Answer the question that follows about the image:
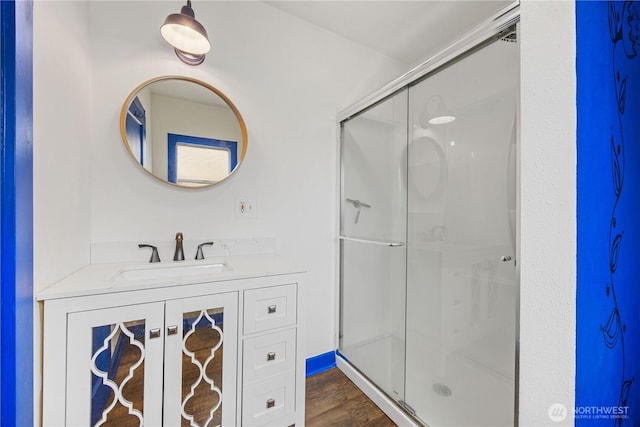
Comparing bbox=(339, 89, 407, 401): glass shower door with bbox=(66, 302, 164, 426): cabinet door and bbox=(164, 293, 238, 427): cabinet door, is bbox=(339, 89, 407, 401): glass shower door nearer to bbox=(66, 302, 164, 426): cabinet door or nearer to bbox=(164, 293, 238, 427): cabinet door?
bbox=(164, 293, 238, 427): cabinet door

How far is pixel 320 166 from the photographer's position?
192 centimetres

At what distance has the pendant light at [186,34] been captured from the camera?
122 centimetres

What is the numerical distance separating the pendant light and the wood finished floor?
2.10m

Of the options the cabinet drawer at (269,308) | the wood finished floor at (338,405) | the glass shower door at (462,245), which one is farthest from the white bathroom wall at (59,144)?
the glass shower door at (462,245)

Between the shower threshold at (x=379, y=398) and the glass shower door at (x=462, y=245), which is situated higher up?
the glass shower door at (x=462, y=245)

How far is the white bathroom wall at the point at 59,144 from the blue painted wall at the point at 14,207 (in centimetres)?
10

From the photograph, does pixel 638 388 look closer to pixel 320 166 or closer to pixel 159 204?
pixel 320 166

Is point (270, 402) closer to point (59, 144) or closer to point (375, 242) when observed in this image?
point (375, 242)

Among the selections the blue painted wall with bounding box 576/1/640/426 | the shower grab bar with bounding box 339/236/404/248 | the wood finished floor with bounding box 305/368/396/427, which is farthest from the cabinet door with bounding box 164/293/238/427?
the blue painted wall with bounding box 576/1/640/426

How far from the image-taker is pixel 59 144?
959mm

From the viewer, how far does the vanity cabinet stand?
87 centimetres

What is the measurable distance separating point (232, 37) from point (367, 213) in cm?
147
